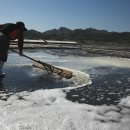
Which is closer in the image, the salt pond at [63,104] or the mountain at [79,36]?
the salt pond at [63,104]

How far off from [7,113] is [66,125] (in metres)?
1.22

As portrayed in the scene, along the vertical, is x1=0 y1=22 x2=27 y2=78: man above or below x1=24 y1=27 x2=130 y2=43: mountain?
above

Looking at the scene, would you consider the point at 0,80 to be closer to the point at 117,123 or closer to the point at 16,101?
the point at 16,101

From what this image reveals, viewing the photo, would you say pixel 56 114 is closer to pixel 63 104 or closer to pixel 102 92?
pixel 63 104

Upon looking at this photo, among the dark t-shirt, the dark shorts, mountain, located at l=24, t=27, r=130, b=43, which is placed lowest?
mountain, located at l=24, t=27, r=130, b=43

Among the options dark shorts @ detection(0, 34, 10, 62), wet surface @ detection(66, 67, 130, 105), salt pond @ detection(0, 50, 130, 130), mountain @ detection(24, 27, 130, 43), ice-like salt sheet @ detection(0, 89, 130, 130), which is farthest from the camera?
mountain @ detection(24, 27, 130, 43)

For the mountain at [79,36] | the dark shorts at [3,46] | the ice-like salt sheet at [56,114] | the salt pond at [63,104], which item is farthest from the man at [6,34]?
the mountain at [79,36]

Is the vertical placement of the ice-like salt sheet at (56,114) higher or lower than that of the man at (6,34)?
lower

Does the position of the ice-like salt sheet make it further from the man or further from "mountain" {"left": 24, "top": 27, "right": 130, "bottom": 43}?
"mountain" {"left": 24, "top": 27, "right": 130, "bottom": 43}

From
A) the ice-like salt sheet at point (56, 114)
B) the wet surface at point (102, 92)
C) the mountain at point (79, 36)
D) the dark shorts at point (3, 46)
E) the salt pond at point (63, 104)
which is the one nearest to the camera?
the ice-like salt sheet at point (56, 114)

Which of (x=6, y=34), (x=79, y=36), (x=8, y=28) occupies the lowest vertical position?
(x=79, y=36)

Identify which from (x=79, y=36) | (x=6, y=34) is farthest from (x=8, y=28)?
(x=79, y=36)

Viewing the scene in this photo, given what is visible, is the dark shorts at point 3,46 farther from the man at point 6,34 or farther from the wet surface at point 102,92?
the wet surface at point 102,92

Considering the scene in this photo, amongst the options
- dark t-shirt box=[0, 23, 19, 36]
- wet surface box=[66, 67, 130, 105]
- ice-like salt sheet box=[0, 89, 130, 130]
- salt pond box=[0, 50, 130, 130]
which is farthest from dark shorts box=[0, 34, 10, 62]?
wet surface box=[66, 67, 130, 105]
